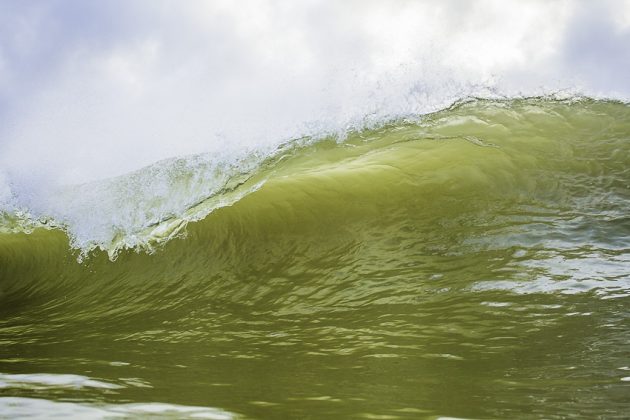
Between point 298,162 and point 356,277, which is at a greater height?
point 298,162

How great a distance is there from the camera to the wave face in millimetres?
2039

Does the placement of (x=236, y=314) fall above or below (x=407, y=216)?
below

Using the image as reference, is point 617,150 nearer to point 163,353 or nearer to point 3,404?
point 163,353

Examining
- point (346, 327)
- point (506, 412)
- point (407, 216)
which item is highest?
point (407, 216)

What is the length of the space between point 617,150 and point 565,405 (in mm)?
3544

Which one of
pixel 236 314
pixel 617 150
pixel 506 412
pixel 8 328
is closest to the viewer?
pixel 506 412

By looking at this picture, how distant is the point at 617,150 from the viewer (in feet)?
15.6

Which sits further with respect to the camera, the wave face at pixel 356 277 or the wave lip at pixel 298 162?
the wave lip at pixel 298 162

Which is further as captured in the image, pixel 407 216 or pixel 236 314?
pixel 407 216

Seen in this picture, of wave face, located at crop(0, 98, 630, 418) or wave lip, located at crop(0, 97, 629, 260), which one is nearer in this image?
wave face, located at crop(0, 98, 630, 418)

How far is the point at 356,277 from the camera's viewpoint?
11.7 ft

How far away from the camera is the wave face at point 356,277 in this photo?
204 centimetres

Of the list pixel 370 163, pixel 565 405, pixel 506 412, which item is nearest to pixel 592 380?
pixel 565 405

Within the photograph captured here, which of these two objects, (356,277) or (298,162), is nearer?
(356,277)
